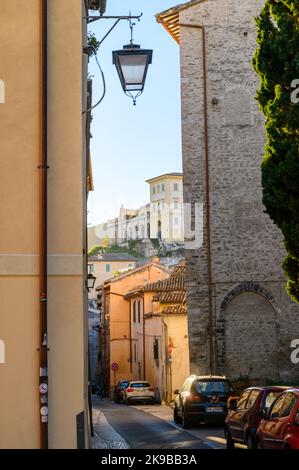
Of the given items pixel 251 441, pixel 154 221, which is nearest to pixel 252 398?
pixel 251 441

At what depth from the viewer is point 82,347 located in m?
8.57

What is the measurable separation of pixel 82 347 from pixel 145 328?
4036 cm

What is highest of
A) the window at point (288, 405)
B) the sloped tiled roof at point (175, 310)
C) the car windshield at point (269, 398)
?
the sloped tiled roof at point (175, 310)

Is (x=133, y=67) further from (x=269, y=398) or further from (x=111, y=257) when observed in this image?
(x=111, y=257)

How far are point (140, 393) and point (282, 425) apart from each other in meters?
29.3

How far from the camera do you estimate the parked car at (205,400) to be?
21641 mm

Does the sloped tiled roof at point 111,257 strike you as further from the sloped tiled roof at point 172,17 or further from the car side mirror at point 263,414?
the car side mirror at point 263,414

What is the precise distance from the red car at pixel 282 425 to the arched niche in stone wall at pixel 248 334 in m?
16.0

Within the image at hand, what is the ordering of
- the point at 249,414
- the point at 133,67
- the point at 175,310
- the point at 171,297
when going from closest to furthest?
1. the point at 133,67
2. the point at 249,414
3. the point at 175,310
4. the point at 171,297

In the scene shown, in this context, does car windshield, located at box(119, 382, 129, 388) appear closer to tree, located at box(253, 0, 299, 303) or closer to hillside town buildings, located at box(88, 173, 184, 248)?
tree, located at box(253, 0, 299, 303)

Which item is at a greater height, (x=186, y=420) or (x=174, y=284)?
(x=174, y=284)

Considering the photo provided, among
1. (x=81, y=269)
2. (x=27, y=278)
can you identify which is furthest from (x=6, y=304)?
(x=81, y=269)

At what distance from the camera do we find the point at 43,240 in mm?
8586

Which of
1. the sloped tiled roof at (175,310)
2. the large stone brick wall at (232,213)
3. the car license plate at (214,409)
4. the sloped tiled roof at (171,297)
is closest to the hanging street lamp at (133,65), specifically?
the car license plate at (214,409)
